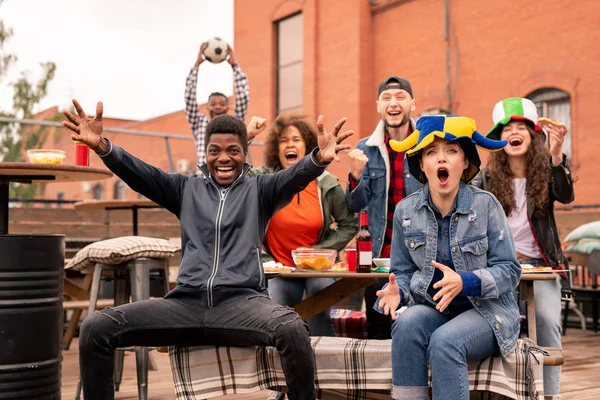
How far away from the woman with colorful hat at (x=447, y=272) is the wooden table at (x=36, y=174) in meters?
1.68

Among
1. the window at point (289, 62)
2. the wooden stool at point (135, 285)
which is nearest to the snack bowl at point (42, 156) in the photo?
the wooden stool at point (135, 285)

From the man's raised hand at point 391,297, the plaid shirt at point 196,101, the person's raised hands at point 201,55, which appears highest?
the person's raised hands at point 201,55

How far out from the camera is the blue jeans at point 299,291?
167 inches

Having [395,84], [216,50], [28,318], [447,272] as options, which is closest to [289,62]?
[216,50]

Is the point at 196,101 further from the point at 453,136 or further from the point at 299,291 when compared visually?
the point at 453,136

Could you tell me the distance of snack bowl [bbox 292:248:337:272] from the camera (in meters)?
3.77

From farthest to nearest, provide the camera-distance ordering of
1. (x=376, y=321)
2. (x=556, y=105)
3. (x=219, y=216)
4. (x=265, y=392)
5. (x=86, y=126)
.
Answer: (x=556, y=105), (x=265, y=392), (x=376, y=321), (x=219, y=216), (x=86, y=126)

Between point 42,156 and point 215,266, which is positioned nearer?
point 215,266

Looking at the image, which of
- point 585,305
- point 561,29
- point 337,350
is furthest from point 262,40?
point 337,350

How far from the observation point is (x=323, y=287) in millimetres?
4238

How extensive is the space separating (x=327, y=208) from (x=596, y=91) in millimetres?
9932

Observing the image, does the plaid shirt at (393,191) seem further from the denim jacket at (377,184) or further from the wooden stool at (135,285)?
the wooden stool at (135,285)

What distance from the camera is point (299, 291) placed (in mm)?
4301

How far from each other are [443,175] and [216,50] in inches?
158
